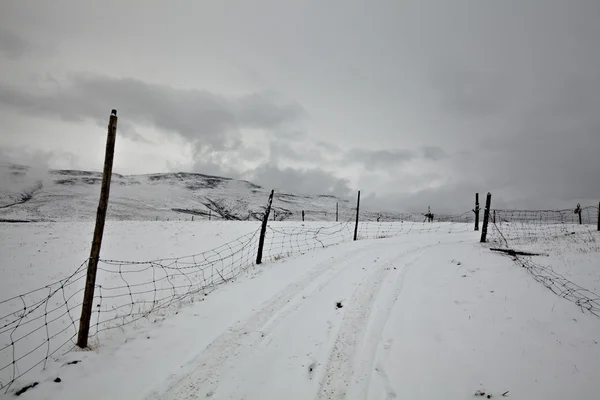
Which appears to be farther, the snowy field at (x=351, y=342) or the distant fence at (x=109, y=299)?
the distant fence at (x=109, y=299)

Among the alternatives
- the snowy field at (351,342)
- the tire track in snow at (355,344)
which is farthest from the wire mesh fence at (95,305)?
the tire track in snow at (355,344)

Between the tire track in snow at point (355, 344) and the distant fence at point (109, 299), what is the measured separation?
15.1 ft

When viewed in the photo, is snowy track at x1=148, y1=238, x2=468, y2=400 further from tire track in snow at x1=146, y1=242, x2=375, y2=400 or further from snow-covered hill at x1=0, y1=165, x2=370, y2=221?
snow-covered hill at x1=0, y1=165, x2=370, y2=221

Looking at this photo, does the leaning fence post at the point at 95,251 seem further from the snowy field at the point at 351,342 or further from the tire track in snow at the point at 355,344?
the tire track in snow at the point at 355,344

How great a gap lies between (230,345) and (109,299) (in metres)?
9.88

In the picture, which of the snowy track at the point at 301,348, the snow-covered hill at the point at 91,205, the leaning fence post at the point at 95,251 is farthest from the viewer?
the snow-covered hill at the point at 91,205

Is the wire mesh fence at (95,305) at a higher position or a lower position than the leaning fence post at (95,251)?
lower

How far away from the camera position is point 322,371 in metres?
4.93

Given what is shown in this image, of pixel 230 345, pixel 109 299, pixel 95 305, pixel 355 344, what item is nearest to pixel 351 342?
pixel 355 344

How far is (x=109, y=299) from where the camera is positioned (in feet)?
41.0

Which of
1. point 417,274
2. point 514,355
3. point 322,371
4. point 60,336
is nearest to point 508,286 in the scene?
point 417,274

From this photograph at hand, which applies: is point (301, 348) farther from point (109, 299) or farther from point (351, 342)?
point (109, 299)

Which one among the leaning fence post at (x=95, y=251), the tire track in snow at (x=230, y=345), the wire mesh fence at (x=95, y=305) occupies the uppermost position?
the leaning fence post at (x=95, y=251)

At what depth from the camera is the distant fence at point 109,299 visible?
301 inches
